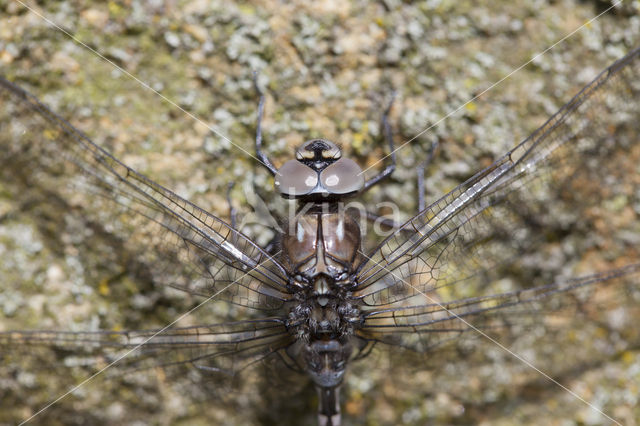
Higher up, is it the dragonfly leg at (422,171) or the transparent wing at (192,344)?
the dragonfly leg at (422,171)

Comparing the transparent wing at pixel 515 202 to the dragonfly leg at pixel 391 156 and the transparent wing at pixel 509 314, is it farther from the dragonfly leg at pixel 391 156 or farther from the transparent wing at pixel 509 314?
the dragonfly leg at pixel 391 156

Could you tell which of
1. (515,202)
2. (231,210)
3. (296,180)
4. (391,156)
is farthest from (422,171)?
(231,210)

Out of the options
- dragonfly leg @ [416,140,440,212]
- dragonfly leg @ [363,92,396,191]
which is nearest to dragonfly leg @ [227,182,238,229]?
dragonfly leg @ [363,92,396,191]

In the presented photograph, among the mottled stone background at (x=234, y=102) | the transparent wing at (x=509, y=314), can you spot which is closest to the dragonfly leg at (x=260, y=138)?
the mottled stone background at (x=234, y=102)

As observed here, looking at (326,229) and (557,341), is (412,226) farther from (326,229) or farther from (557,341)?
(557,341)

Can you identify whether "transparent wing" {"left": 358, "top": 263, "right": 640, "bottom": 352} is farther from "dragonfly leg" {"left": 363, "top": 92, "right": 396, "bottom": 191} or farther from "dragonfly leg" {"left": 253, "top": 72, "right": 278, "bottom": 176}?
"dragonfly leg" {"left": 253, "top": 72, "right": 278, "bottom": 176}

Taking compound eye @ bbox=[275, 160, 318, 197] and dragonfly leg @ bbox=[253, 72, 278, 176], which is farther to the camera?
dragonfly leg @ bbox=[253, 72, 278, 176]

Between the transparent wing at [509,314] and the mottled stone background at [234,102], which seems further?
the mottled stone background at [234,102]

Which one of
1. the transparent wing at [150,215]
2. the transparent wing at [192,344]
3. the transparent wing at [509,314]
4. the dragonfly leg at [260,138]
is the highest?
the dragonfly leg at [260,138]

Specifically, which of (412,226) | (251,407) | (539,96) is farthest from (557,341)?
(251,407)
